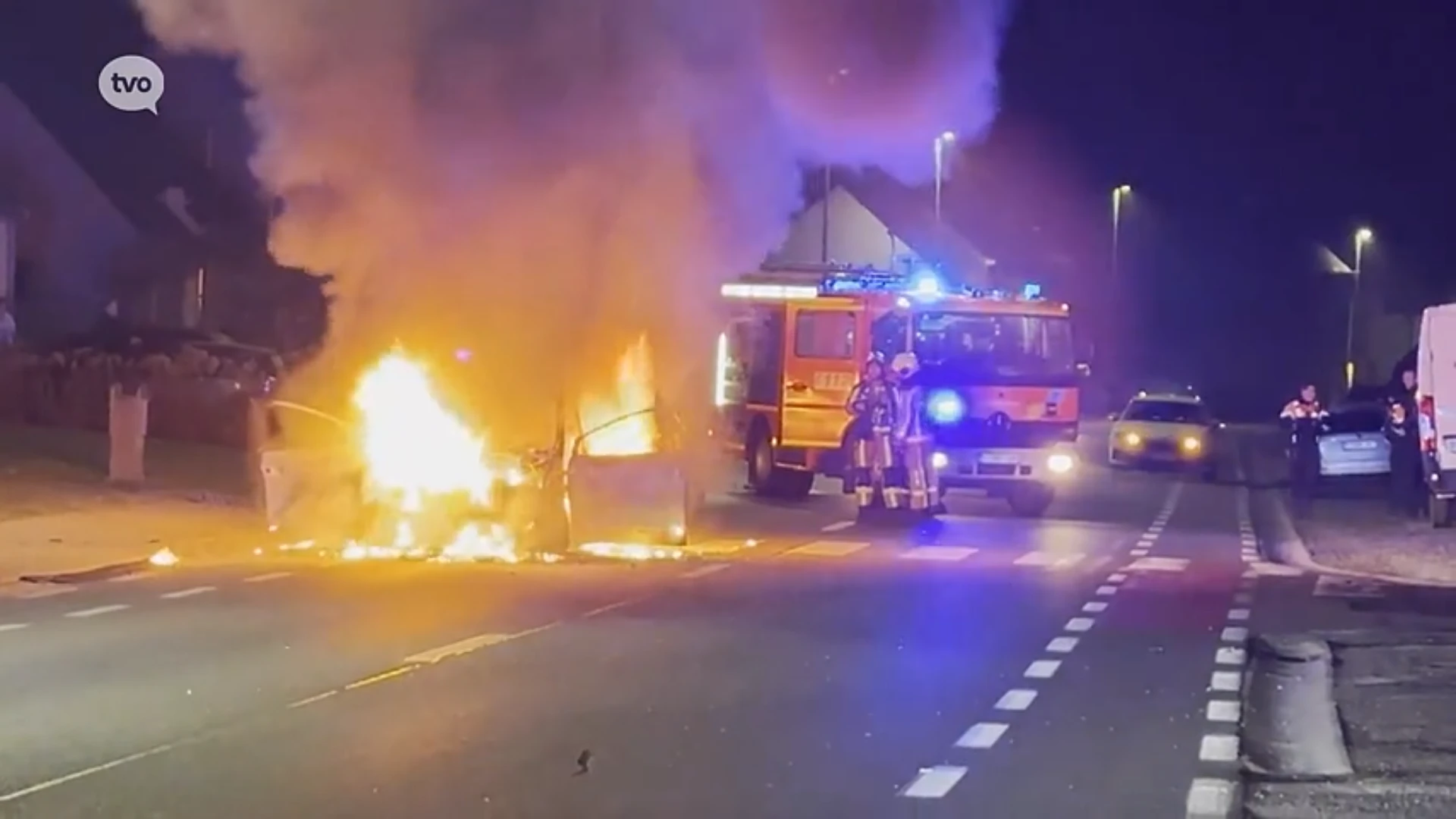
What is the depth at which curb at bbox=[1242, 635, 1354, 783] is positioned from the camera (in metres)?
9.77

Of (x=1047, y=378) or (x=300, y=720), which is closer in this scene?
(x=300, y=720)

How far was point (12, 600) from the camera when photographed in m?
15.7

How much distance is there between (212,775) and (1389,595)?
37.5ft

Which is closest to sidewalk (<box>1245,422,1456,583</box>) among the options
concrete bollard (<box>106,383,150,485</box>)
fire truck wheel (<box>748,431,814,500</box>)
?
fire truck wheel (<box>748,431,814,500</box>)

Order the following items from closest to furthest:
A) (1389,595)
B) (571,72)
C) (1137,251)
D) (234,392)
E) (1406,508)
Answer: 1. (1389,595)
2. (571,72)
3. (1406,508)
4. (234,392)
5. (1137,251)

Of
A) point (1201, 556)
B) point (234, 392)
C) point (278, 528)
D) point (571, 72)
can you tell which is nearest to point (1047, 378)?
point (1201, 556)

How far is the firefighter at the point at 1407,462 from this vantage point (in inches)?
1102

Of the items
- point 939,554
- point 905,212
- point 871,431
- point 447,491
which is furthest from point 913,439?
point 905,212

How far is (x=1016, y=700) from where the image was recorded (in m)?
11.6

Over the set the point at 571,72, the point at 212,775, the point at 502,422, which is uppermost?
the point at 571,72

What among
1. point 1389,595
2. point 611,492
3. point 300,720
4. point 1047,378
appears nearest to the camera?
point 300,720

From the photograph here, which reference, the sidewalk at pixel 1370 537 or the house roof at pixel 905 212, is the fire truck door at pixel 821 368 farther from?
the house roof at pixel 905 212

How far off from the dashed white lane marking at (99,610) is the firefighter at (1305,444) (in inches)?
792

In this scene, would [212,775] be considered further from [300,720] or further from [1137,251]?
[1137,251]
